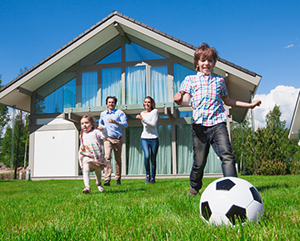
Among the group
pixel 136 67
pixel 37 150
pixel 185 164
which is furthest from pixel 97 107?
pixel 185 164

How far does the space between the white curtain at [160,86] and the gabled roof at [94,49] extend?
1150 millimetres

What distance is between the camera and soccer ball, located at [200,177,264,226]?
1.98m

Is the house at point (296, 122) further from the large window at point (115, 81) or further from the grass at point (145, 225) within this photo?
the grass at point (145, 225)

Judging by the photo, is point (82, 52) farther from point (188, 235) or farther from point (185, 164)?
point (188, 235)

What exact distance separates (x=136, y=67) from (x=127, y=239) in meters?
12.8

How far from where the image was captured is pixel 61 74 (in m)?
14.5

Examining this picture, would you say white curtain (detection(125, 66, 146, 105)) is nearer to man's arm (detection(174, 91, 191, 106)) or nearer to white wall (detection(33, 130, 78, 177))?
white wall (detection(33, 130, 78, 177))

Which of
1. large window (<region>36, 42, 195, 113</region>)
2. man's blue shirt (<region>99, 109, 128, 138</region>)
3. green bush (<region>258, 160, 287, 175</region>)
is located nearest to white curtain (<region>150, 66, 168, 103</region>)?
large window (<region>36, 42, 195, 113</region>)

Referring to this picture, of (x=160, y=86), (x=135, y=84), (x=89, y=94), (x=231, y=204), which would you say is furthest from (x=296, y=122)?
(x=231, y=204)

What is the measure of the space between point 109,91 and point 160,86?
2637mm

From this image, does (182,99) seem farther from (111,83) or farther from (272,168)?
(111,83)

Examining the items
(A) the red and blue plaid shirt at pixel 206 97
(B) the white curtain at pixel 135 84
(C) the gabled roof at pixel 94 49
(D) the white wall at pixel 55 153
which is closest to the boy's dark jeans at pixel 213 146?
(A) the red and blue plaid shirt at pixel 206 97

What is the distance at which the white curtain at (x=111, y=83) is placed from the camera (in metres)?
13.9

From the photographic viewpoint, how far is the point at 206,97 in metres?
3.61
